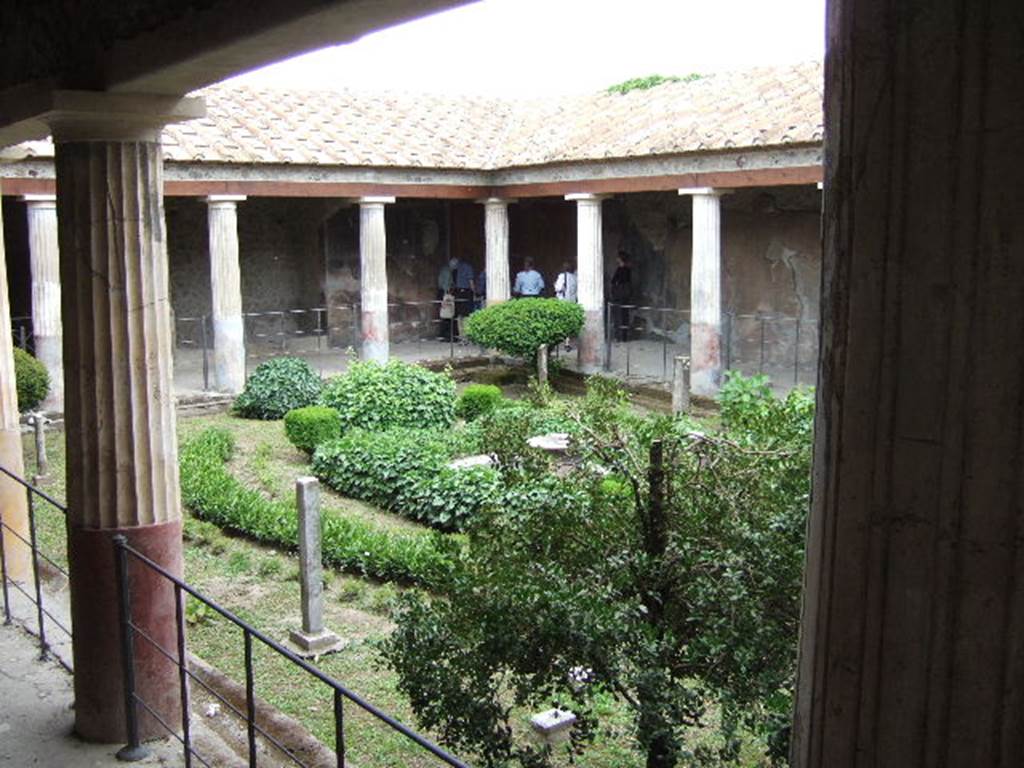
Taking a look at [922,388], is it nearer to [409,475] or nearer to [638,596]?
[638,596]

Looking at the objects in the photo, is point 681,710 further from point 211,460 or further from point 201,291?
point 201,291

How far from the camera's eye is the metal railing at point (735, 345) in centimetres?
1573

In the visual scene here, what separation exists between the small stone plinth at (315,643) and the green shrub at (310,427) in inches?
188

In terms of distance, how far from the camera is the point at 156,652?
174 inches

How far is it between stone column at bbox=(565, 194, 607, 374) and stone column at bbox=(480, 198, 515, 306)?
1.55m

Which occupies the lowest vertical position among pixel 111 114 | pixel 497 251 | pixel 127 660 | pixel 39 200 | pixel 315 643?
pixel 315 643

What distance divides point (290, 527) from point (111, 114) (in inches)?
200

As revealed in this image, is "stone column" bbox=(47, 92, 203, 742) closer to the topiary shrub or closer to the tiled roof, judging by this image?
the topiary shrub

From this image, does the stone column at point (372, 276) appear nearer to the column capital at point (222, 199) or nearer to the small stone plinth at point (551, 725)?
the column capital at point (222, 199)

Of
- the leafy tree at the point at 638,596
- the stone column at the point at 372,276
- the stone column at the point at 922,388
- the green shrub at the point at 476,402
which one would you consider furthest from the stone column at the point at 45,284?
the stone column at the point at 922,388

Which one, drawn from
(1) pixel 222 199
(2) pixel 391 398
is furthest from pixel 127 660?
(1) pixel 222 199

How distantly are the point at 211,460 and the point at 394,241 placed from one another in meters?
10.0

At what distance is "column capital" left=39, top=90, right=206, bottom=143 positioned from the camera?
3988mm

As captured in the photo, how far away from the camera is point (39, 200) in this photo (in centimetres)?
1303
